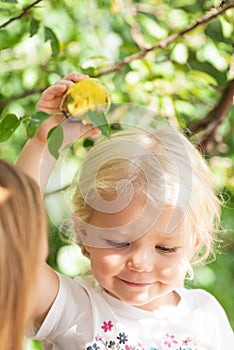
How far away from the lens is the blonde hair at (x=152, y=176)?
193 cm

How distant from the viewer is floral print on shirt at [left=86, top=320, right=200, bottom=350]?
1.95 metres

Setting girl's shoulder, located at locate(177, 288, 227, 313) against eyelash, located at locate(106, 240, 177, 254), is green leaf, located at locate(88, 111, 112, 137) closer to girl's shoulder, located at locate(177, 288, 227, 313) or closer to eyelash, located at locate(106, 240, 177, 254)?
eyelash, located at locate(106, 240, 177, 254)

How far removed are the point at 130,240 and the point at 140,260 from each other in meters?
0.04

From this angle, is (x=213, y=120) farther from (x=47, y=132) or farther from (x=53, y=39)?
(x=47, y=132)

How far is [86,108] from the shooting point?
6.39 feet

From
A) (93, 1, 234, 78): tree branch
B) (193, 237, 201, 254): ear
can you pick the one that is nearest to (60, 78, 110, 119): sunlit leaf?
(193, 237, 201, 254): ear

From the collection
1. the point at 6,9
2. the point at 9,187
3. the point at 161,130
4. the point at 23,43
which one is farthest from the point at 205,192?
the point at 23,43

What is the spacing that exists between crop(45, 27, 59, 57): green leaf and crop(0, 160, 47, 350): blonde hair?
2.49 feet

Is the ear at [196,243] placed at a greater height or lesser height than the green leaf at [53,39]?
lesser

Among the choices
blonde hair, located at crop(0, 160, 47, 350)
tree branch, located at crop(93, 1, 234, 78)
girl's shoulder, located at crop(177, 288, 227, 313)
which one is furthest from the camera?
tree branch, located at crop(93, 1, 234, 78)

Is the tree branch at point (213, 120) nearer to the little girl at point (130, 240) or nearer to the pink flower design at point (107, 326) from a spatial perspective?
the little girl at point (130, 240)

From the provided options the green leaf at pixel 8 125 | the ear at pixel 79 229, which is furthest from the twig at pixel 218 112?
the green leaf at pixel 8 125

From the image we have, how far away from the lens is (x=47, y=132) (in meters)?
2.05

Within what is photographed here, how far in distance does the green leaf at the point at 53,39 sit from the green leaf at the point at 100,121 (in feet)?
1.93
